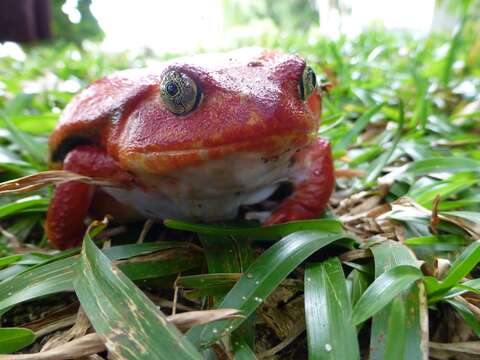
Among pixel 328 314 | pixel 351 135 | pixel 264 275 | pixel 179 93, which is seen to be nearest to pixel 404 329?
pixel 328 314

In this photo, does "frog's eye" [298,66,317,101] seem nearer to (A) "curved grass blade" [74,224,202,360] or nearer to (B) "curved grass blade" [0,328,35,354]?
(A) "curved grass blade" [74,224,202,360]

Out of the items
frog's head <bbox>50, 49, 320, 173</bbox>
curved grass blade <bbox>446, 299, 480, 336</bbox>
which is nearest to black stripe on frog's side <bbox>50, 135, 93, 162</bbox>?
frog's head <bbox>50, 49, 320, 173</bbox>

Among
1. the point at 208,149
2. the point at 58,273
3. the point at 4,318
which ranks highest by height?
the point at 208,149

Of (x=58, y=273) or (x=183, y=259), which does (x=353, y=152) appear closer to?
(x=183, y=259)

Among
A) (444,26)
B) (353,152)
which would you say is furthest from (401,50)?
(444,26)

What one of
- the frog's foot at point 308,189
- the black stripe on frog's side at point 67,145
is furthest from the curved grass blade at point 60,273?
the black stripe on frog's side at point 67,145

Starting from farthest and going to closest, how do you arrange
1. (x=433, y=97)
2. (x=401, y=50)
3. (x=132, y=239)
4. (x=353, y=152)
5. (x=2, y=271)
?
(x=401, y=50) < (x=433, y=97) < (x=353, y=152) < (x=132, y=239) < (x=2, y=271)

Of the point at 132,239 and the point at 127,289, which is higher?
the point at 127,289
